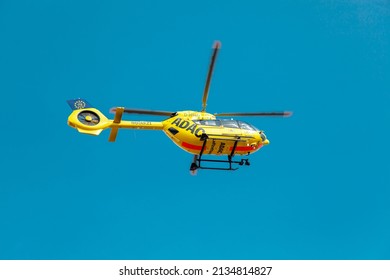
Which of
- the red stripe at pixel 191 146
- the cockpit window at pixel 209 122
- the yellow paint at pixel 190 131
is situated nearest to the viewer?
the yellow paint at pixel 190 131

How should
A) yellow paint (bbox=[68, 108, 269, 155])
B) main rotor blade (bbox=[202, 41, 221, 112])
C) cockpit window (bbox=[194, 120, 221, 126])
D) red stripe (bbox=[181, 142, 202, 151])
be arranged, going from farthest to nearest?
cockpit window (bbox=[194, 120, 221, 126]) < red stripe (bbox=[181, 142, 202, 151]) < yellow paint (bbox=[68, 108, 269, 155]) < main rotor blade (bbox=[202, 41, 221, 112])

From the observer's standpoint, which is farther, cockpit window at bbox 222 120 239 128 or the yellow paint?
cockpit window at bbox 222 120 239 128

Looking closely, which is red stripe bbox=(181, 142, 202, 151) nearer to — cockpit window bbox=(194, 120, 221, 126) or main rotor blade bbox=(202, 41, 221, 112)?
cockpit window bbox=(194, 120, 221, 126)

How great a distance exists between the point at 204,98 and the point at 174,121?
7.05 ft

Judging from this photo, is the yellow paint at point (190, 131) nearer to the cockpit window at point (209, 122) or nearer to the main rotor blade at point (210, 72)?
the cockpit window at point (209, 122)

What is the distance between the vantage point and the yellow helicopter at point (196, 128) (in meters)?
28.4

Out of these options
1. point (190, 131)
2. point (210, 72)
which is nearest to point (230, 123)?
point (190, 131)

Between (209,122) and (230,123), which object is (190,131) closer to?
(209,122)

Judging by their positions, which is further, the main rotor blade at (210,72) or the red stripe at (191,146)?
the red stripe at (191,146)

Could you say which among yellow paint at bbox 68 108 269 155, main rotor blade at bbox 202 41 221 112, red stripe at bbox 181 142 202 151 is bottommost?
red stripe at bbox 181 142 202 151

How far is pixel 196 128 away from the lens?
28.6m

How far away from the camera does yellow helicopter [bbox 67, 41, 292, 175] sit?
93.2 feet

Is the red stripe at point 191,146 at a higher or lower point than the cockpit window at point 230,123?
lower

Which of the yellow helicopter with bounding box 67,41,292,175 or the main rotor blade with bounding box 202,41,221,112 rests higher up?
the main rotor blade with bounding box 202,41,221,112
